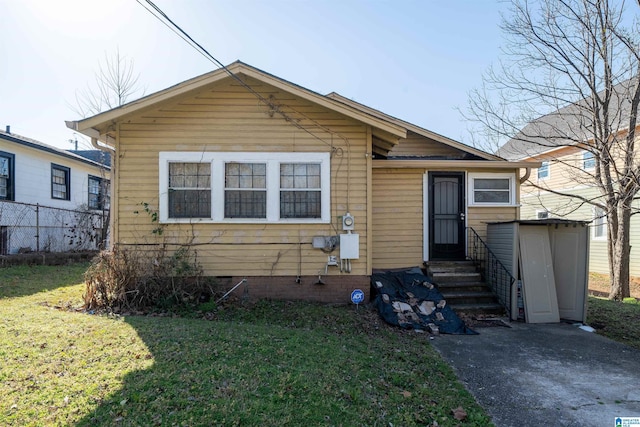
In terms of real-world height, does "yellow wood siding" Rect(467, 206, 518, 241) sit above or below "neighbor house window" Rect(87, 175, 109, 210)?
below

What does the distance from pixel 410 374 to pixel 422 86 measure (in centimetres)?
1051

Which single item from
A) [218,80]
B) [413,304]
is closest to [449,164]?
[413,304]

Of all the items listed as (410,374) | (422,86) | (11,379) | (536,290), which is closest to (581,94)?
(422,86)

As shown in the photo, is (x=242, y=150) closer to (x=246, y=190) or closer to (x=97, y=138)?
(x=246, y=190)

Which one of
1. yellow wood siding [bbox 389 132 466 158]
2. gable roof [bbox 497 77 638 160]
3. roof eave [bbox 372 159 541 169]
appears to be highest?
gable roof [bbox 497 77 638 160]

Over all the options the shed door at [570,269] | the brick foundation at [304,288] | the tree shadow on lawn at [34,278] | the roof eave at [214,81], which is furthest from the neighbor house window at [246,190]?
the shed door at [570,269]

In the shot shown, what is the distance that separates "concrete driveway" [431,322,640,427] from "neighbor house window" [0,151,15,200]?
45.2 ft

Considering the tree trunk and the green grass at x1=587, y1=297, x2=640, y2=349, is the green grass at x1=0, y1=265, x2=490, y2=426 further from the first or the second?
the tree trunk

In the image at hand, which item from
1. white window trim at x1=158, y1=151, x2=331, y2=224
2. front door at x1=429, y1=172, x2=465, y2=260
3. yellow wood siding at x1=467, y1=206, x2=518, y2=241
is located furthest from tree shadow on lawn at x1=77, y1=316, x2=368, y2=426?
yellow wood siding at x1=467, y1=206, x2=518, y2=241

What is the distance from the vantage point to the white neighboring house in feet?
39.1

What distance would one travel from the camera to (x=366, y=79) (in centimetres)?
1241

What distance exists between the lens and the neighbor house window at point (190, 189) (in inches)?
283

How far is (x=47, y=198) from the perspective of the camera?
45.4 ft

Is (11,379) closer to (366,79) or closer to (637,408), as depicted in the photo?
(637,408)
